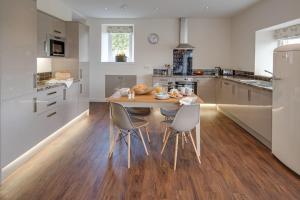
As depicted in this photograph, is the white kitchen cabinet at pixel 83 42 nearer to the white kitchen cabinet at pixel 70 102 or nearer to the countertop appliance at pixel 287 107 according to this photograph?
the white kitchen cabinet at pixel 70 102

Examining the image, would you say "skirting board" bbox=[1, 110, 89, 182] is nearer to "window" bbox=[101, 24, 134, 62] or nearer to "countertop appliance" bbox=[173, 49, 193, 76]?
"window" bbox=[101, 24, 134, 62]

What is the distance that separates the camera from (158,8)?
711cm

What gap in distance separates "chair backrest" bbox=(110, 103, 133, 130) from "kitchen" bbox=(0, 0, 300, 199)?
10cm

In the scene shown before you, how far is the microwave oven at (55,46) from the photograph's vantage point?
16.8 ft

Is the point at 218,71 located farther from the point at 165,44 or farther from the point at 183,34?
the point at 165,44

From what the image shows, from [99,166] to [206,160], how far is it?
1416mm

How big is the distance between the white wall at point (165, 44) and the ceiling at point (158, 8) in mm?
474

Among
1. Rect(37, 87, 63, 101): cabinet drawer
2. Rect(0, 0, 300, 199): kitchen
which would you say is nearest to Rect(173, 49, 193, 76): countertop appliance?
Rect(0, 0, 300, 199): kitchen

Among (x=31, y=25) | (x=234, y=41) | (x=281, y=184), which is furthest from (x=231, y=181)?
(x=234, y=41)

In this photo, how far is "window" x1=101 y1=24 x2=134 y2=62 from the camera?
903 centimetres

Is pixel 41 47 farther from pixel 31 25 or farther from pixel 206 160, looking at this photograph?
pixel 206 160

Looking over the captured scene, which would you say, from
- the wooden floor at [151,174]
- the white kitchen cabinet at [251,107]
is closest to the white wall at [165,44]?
the white kitchen cabinet at [251,107]

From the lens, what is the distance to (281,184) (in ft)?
10.5

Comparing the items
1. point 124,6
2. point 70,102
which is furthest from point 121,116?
point 124,6
